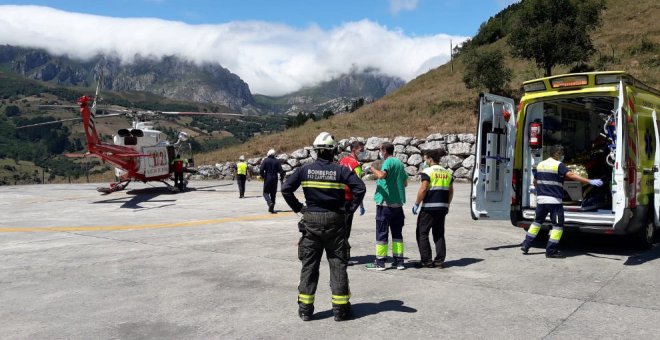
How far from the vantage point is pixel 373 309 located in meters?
5.40

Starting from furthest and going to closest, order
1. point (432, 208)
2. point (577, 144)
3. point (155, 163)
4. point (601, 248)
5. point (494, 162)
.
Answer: point (155, 163)
point (577, 144)
point (494, 162)
point (601, 248)
point (432, 208)

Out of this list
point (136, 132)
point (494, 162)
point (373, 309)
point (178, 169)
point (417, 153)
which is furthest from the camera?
point (417, 153)

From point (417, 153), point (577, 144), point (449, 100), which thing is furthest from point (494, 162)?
point (449, 100)

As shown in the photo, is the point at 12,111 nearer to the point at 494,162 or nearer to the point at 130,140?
the point at 130,140

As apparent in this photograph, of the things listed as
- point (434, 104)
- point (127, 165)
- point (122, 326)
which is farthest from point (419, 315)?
point (434, 104)

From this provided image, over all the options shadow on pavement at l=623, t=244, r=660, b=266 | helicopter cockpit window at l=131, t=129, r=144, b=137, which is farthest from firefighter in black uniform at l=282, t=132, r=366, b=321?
helicopter cockpit window at l=131, t=129, r=144, b=137

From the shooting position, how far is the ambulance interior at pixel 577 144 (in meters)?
9.36

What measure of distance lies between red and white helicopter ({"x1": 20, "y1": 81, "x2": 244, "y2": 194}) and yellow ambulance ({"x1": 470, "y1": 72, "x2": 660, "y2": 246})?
12.4m

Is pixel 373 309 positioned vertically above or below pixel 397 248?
below

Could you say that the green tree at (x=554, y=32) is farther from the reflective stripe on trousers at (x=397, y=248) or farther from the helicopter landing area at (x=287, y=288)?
the reflective stripe on trousers at (x=397, y=248)

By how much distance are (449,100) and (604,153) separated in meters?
30.6

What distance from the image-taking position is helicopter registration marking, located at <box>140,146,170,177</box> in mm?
21359

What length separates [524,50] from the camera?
1576 inches

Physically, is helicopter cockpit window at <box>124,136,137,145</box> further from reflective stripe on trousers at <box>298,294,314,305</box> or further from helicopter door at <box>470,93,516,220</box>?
reflective stripe on trousers at <box>298,294,314,305</box>
